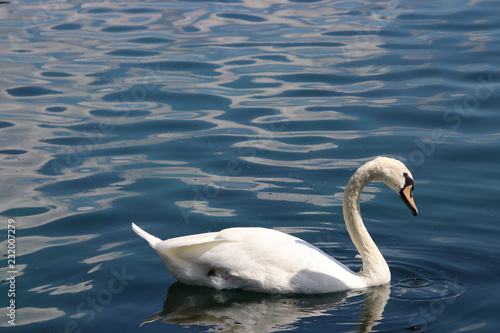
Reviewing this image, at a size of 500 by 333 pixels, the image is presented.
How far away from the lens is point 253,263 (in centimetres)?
736

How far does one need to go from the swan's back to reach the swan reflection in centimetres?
8

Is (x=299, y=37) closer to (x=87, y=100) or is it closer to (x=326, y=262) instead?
(x=87, y=100)

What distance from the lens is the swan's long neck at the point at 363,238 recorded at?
7621mm

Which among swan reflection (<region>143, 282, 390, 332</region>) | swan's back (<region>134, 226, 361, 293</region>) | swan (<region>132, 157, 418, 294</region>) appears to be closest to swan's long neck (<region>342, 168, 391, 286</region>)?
swan (<region>132, 157, 418, 294</region>)

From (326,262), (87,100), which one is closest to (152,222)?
(326,262)

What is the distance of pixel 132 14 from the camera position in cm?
1947

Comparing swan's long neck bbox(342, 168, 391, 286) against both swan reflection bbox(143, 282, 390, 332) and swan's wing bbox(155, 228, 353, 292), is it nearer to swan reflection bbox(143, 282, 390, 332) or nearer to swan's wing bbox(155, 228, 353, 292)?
swan reflection bbox(143, 282, 390, 332)

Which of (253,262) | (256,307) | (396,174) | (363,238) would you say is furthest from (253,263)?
(396,174)

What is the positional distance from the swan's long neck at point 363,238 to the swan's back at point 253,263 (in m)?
0.24

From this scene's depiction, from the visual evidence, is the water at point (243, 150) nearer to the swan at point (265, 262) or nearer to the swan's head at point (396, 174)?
the swan at point (265, 262)

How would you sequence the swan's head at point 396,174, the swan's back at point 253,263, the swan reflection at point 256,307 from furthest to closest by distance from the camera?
the swan's head at point 396,174 < the swan's back at point 253,263 < the swan reflection at point 256,307

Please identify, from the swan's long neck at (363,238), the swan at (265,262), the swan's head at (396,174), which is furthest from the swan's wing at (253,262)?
the swan's head at (396,174)

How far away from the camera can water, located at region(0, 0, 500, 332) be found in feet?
24.2

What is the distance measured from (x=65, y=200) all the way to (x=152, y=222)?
1.12 meters
